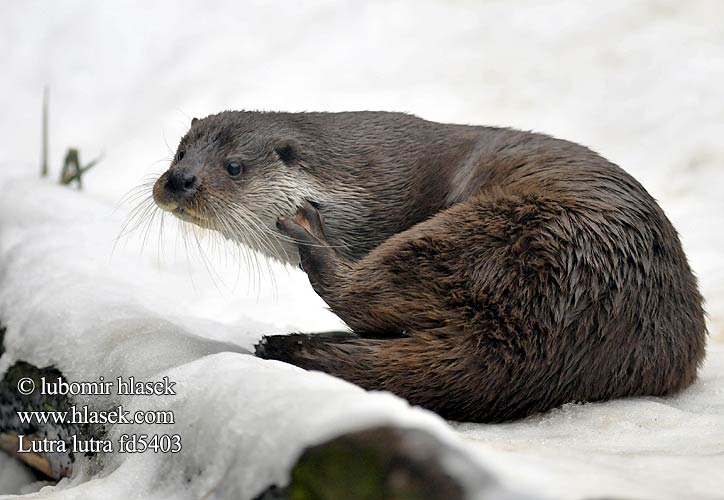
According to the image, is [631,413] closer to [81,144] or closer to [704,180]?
[704,180]

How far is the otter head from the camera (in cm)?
376

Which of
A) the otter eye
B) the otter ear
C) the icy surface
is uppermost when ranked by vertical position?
the otter ear

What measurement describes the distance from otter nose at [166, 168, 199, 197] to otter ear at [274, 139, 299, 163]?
364mm

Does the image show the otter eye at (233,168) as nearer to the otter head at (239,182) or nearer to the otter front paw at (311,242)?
the otter head at (239,182)

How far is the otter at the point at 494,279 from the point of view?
308cm

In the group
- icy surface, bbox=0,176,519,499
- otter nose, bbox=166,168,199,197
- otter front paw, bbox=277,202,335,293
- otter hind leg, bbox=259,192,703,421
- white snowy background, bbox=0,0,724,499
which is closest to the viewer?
icy surface, bbox=0,176,519,499

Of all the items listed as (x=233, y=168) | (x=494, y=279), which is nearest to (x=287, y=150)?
(x=233, y=168)

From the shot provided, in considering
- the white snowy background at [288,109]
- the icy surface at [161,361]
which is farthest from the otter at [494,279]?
the icy surface at [161,361]

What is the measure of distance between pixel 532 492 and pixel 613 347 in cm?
137

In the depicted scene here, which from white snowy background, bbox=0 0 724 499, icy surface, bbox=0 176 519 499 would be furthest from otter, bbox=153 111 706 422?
icy surface, bbox=0 176 519 499

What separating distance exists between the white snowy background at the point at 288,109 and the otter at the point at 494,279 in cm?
15

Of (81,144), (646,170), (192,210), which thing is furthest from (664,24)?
(192,210)

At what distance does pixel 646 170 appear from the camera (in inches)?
251

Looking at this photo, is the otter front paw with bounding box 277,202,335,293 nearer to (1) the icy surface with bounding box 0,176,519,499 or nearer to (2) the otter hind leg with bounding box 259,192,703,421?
(2) the otter hind leg with bounding box 259,192,703,421
